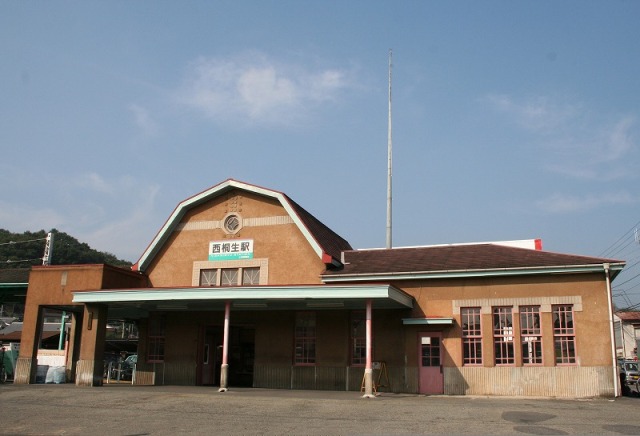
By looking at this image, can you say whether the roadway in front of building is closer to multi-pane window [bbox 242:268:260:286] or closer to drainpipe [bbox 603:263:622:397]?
drainpipe [bbox 603:263:622:397]

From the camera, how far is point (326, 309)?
72.8ft

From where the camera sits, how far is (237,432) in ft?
41.0

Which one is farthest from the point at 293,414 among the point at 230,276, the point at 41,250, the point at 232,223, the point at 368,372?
the point at 41,250

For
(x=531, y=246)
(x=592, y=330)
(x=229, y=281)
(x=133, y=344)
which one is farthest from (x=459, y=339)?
(x=133, y=344)

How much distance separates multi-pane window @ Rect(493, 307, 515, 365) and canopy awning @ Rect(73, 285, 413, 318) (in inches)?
115

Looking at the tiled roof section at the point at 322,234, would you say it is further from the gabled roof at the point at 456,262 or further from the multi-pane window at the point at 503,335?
the multi-pane window at the point at 503,335

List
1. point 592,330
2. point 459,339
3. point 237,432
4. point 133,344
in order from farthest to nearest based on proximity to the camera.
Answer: point 133,344 < point 459,339 < point 592,330 < point 237,432

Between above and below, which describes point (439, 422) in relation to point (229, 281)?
below

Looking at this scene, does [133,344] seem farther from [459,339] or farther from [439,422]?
[439,422]

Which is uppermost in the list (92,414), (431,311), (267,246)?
(267,246)

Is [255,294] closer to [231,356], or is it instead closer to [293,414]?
[293,414]

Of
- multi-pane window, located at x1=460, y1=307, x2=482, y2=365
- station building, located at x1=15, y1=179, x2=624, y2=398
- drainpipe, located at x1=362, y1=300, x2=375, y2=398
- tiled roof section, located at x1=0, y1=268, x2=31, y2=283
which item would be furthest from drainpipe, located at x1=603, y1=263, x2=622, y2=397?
Result: tiled roof section, located at x1=0, y1=268, x2=31, y2=283

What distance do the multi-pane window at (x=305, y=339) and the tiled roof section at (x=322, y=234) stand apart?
258 centimetres

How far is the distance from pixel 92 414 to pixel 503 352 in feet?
42.0
